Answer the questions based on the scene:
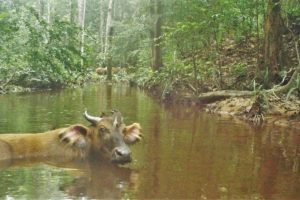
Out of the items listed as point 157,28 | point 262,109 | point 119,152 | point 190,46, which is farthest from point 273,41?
point 157,28

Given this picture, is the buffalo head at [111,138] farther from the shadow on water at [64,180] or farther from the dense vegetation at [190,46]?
the dense vegetation at [190,46]

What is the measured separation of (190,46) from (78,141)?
14.2 metres

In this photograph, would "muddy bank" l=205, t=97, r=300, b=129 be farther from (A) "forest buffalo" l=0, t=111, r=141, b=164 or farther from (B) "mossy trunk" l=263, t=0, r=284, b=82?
(A) "forest buffalo" l=0, t=111, r=141, b=164

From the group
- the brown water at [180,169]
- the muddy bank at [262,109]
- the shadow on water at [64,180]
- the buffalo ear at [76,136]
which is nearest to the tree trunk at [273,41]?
the muddy bank at [262,109]

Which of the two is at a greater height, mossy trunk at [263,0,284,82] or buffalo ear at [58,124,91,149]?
mossy trunk at [263,0,284,82]

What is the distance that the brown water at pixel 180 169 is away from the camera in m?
6.44

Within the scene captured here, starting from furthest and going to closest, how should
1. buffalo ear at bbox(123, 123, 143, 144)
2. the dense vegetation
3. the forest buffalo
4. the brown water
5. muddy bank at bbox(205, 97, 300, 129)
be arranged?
muddy bank at bbox(205, 97, 300, 129), the dense vegetation, buffalo ear at bbox(123, 123, 143, 144), the forest buffalo, the brown water

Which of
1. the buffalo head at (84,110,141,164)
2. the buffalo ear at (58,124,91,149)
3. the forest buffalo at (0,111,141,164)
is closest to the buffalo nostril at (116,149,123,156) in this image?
the buffalo head at (84,110,141,164)

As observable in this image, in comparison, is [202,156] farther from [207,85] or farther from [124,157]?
[207,85]

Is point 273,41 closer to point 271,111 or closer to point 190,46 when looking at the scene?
point 271,111

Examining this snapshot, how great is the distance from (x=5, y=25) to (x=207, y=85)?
11.2 m

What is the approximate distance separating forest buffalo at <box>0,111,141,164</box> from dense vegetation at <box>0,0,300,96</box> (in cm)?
176

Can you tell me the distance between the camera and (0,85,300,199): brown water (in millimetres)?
6438

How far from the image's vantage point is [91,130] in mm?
8484
